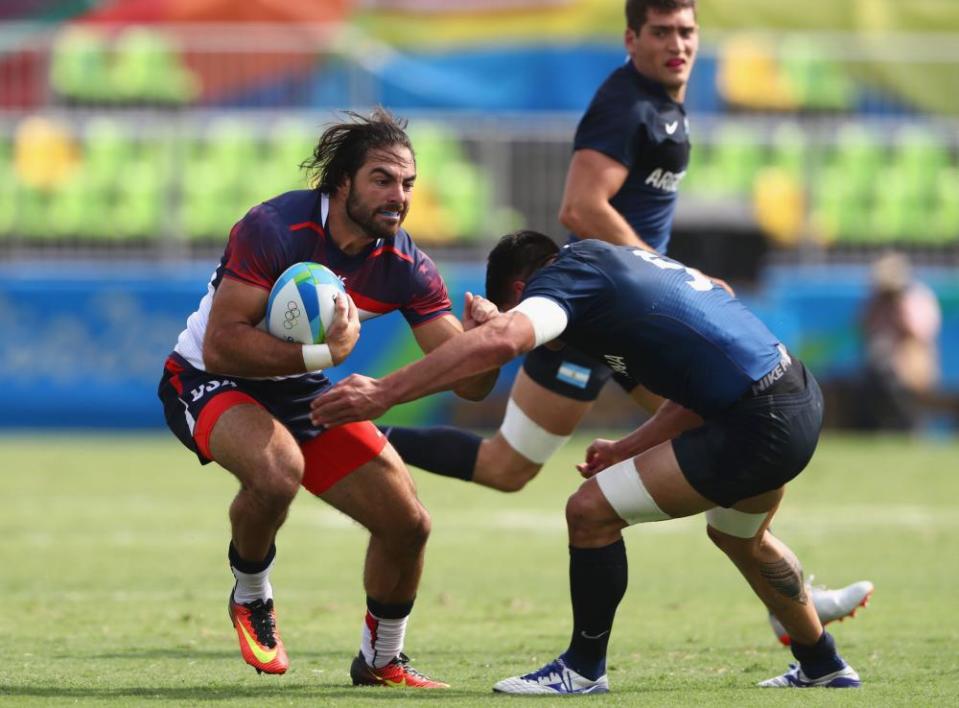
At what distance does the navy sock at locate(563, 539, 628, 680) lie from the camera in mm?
6461

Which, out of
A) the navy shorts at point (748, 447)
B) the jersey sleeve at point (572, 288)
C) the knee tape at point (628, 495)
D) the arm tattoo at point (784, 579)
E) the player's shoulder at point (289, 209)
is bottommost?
the arm tattoo at point (784, 579)

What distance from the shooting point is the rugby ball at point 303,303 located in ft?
21.3

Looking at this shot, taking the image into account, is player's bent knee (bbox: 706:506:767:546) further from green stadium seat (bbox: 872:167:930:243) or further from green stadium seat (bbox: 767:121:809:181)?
green stadium seat (bbox: 872:167:930:243)

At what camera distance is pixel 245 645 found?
6.82m

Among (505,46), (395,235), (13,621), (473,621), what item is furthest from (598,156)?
(505,46)

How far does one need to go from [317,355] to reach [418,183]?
1330 centimetres

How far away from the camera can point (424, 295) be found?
705cm

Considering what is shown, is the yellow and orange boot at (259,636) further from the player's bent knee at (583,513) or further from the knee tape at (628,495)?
the knee tape at (628,495)

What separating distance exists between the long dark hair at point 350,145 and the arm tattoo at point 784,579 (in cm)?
214

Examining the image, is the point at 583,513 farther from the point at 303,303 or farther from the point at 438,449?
the point at 438,449

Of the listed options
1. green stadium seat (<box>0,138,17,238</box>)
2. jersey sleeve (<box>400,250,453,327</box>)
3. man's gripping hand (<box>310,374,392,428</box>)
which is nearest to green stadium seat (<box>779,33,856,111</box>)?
green stadium seat (<box>0,138,17,238</box>)

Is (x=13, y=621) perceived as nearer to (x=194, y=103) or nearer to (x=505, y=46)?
(x=194, y=103)

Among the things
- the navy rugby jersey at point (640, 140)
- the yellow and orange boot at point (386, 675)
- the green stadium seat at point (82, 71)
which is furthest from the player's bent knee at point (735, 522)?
the green stadium seat at point (82, 71)

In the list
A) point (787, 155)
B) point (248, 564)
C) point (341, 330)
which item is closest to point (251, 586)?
point (248, 564)
